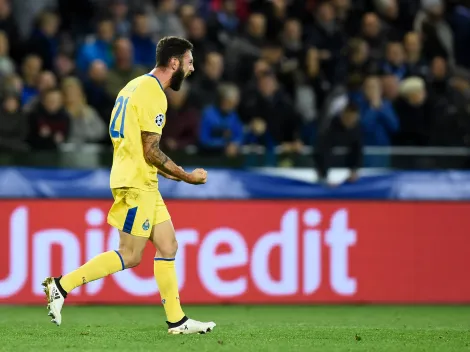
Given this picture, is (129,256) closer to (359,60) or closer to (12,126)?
(12,126)

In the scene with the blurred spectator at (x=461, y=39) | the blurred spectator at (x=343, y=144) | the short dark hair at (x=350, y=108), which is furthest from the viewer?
the blurred spectator at (x=461, y=39)

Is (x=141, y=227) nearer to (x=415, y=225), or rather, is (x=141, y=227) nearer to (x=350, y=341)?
(x=350, y=341)

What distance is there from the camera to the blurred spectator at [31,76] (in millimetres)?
13656

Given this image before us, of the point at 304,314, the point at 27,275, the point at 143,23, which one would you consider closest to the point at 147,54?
the point at 143,23

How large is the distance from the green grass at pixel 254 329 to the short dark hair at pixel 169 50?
2.08 metres

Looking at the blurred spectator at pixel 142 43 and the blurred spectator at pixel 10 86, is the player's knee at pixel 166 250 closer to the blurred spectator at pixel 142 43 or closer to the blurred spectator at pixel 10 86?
the blurred spectator at pixel 10 86

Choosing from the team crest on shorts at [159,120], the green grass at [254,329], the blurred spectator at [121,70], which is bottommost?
the green grass at [254,329]

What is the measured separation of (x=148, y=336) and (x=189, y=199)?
4.48 metres

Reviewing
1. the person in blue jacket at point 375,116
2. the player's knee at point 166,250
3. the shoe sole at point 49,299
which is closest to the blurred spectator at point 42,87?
the person in blue jacket at point 375,116

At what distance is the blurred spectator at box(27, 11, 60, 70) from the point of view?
14375mm

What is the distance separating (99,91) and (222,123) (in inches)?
66.5

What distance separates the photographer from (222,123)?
43.6 ft

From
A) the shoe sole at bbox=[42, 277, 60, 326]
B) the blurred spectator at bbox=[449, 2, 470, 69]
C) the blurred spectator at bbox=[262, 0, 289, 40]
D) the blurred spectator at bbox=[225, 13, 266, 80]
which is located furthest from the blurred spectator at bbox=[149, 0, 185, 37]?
the shoe sole at bbox=[42, 277, 60, 326]

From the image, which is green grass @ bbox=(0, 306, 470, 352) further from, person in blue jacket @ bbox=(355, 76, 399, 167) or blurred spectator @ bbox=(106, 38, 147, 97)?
blurred spectator @ bbox=(106, 38, 147, 97)
